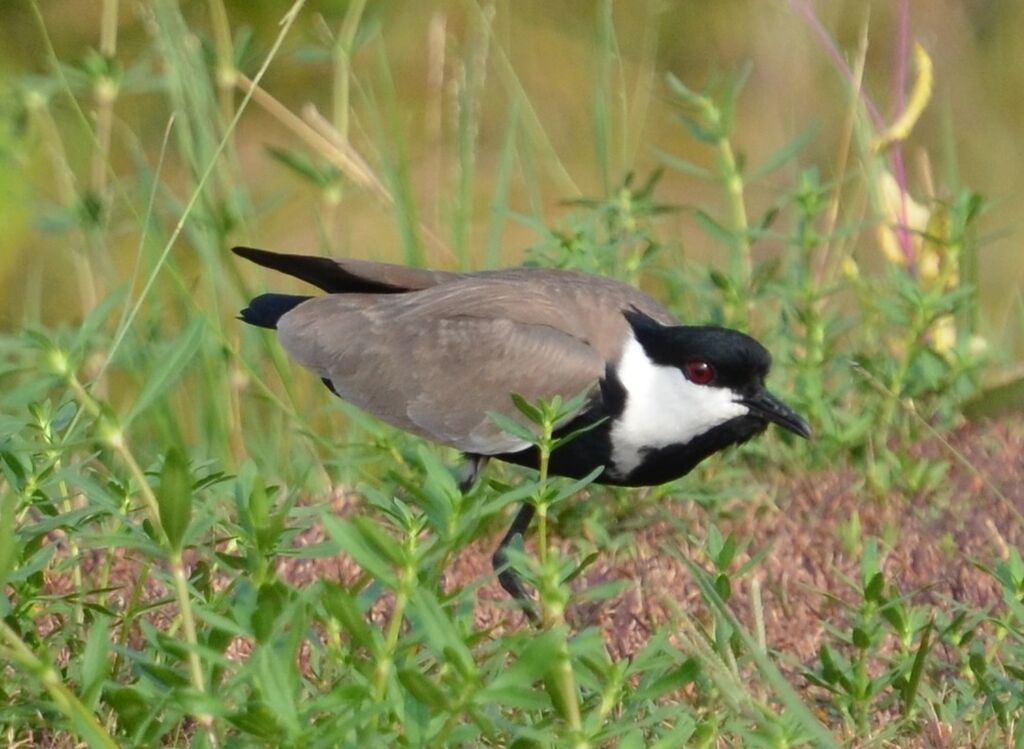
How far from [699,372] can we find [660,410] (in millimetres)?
118

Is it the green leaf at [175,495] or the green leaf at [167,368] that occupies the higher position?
the green leaf at [167,368]

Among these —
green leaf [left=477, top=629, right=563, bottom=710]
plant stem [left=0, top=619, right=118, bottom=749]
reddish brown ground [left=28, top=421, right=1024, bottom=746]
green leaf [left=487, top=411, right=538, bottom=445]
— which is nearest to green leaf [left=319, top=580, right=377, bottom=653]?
green leaf [left=477, top=629, right=563, bottom=710]

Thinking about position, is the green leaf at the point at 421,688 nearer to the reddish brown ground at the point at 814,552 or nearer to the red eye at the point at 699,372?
the reddish brown ground at the point at 814,552

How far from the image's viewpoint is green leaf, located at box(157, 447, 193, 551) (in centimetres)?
194

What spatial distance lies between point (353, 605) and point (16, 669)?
29.9 inches

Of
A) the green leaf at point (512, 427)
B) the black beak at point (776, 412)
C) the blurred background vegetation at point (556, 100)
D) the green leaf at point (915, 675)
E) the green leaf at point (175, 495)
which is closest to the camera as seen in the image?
the green leaf at point (175, 495)

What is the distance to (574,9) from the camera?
22.9 ft

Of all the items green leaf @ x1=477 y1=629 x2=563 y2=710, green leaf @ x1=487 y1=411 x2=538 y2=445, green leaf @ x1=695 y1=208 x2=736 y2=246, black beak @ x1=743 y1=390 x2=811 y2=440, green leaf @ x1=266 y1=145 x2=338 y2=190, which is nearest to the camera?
green leaf @ x1=477 y1=629 x2=563 y2=710

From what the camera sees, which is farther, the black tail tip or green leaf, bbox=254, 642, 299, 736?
the black tail tip

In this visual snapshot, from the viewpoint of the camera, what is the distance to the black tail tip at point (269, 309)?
4.07 m

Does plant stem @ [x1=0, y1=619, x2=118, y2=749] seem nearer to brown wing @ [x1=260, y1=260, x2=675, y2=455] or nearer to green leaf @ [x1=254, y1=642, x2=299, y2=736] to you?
green leaf @ [x1=254, y1=642, x2=299, y2=736]

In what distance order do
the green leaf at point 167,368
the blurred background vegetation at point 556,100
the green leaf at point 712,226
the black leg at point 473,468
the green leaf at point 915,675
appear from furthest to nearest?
the blurred background vegetation at point 556,100
the green leaf at point 712,226
the black leg at point 473,468
the green leaf at point 915,675
the green leaf at point 167,368

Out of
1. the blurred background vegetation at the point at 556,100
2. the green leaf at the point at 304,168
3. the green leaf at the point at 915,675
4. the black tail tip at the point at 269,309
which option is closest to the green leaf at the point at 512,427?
the green leaf at the point at 915,675

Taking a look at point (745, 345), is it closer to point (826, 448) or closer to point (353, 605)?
point (826, 448)
